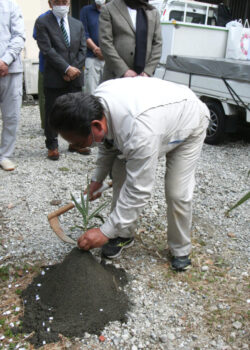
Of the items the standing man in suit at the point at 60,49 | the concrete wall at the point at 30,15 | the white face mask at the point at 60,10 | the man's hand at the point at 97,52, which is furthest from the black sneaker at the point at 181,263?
the concrete wall at the point at 30,15

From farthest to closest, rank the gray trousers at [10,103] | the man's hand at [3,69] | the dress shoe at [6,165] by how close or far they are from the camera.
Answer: the dress shoe at [6,165]
the gray trousers at [10,103]
the man's hand at [3,69]

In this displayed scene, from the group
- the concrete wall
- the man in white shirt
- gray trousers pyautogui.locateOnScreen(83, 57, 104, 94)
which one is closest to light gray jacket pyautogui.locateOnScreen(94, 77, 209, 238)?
the man in white shirt

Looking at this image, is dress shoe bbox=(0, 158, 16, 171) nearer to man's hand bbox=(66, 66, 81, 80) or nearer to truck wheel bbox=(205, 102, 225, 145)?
man's hand bbox=(66, 66, 81, 80)

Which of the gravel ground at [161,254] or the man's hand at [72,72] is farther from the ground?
the man's hand at [72,72]

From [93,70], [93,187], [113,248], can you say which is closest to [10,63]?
[93,70]

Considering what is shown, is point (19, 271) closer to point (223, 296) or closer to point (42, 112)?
point (223, 296)

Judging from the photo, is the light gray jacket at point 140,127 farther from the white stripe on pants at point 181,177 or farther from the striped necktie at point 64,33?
the striped necktie at point 64,33

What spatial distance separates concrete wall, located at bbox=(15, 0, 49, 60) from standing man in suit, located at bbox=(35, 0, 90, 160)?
424 cm

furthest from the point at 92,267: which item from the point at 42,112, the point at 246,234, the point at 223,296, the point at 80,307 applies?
the point at 42,112

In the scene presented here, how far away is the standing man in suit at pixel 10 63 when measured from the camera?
3.93 metres

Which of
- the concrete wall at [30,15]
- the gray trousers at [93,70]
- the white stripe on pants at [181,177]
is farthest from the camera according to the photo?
the concrete wall at [30,15]

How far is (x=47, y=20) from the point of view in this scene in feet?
13.9

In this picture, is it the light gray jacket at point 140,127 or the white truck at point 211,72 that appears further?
the white truck at point 211,72

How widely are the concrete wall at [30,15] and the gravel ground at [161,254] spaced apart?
445 cm
